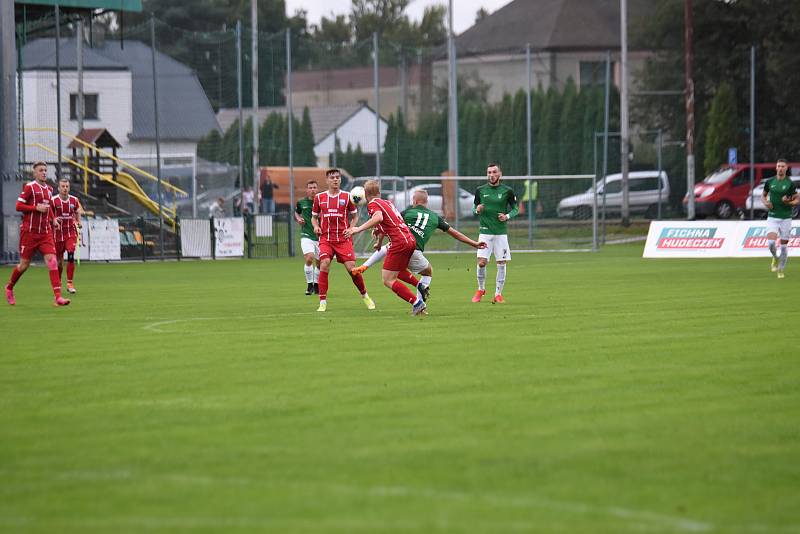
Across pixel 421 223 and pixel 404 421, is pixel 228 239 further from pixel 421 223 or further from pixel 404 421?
pixel 404 421

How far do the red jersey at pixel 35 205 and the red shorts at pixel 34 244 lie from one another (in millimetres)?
74

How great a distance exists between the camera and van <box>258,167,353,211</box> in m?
53.8

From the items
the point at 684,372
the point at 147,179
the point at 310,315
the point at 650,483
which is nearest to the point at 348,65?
the point at 147,179

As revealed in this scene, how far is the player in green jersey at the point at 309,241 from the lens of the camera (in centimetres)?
2342

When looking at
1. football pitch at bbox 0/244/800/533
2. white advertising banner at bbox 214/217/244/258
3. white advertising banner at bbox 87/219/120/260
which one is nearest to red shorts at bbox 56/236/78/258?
football pitch at bbox 0/244/800/533

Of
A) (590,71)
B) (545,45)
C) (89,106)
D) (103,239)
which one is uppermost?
(545,45)

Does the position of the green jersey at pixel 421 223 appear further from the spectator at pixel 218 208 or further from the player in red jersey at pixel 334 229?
the spectator at pixel 218 208

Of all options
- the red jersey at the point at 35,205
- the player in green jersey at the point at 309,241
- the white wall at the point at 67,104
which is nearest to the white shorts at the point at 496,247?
the player in green jersey at the point at 309,241

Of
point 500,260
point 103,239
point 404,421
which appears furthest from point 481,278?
point 103,239

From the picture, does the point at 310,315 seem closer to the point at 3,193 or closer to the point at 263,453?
the point at 263,453

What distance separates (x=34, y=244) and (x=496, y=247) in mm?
7614

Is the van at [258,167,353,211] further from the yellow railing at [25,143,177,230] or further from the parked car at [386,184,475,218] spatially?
the yellow railing at [25,143,177,230]

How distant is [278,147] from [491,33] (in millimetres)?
41381

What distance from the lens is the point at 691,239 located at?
3756 cm
